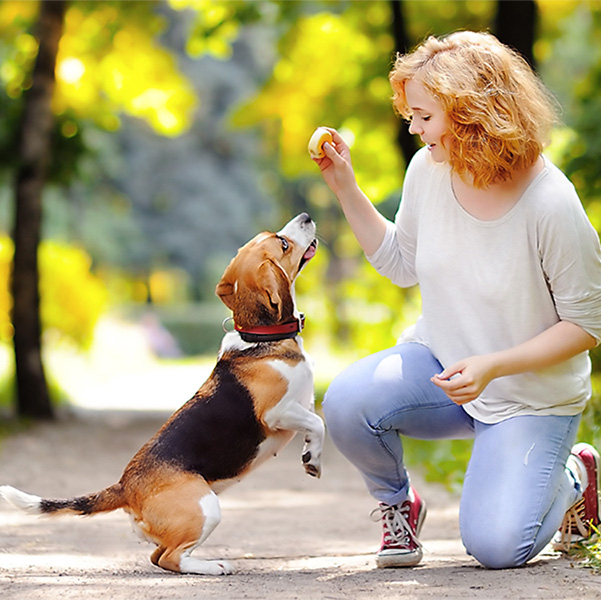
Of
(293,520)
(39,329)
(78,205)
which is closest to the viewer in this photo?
(293,520)

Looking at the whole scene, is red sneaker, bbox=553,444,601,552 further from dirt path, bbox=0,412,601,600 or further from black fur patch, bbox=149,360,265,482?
black fur patch, bbox=149,360,265,482

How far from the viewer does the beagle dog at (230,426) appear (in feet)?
10.0

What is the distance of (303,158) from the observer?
11.8 m

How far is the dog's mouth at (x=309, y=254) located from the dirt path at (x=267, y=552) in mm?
1201

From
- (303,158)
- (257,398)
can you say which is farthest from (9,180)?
(257,398)

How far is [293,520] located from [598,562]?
2018mm

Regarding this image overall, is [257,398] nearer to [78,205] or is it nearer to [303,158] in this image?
[303,158]

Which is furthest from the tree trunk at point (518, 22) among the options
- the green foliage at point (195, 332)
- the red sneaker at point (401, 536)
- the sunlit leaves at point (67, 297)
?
the green foliage at point (195, 332)

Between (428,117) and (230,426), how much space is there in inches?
52.5

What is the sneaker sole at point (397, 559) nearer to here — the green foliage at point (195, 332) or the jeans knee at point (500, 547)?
the jeans knee at point (500, 547)

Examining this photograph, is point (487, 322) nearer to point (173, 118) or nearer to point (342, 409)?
point (342, 409)

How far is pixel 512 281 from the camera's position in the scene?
10.2 ft

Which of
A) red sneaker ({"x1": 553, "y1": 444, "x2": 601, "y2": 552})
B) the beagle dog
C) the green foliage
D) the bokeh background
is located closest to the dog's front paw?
the beagle dog

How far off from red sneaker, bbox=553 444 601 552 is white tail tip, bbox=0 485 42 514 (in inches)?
76.0
